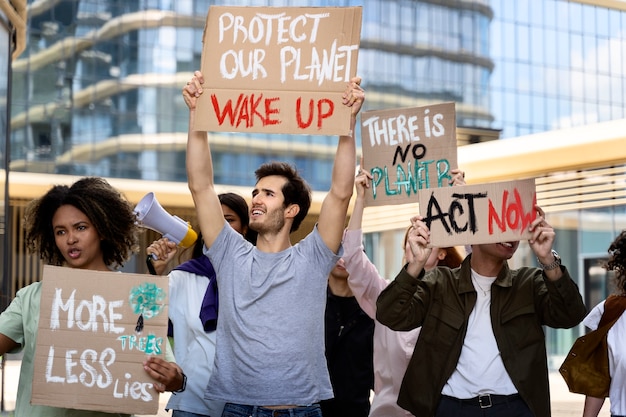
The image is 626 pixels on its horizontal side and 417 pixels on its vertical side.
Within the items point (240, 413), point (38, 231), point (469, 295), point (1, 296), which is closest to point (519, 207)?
point (469, 295)

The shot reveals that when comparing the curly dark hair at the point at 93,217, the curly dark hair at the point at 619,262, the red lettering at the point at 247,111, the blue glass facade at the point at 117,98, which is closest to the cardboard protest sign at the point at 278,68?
the red lettering at the point at 247,111

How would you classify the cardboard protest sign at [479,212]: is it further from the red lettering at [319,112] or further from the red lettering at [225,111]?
the red lettering at [225,111]

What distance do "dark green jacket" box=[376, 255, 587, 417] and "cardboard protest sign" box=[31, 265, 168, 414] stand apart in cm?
105

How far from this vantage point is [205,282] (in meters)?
5.64

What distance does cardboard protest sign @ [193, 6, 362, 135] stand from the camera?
15.8ft

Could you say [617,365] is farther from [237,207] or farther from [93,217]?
[93,217]

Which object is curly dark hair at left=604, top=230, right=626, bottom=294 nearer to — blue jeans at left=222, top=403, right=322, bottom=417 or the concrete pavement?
blue jeans at left=222, top=403, right=322, bottom=417

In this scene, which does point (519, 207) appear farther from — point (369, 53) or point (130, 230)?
point (369, 53)

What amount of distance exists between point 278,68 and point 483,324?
54.1 inches

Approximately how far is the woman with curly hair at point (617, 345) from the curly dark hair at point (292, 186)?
4.92 ft

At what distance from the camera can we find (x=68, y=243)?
167 inches

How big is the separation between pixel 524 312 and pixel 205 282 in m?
1.64

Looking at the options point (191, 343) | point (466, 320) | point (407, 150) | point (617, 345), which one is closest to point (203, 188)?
point (191, 343)

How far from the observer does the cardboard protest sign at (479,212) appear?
469cm
